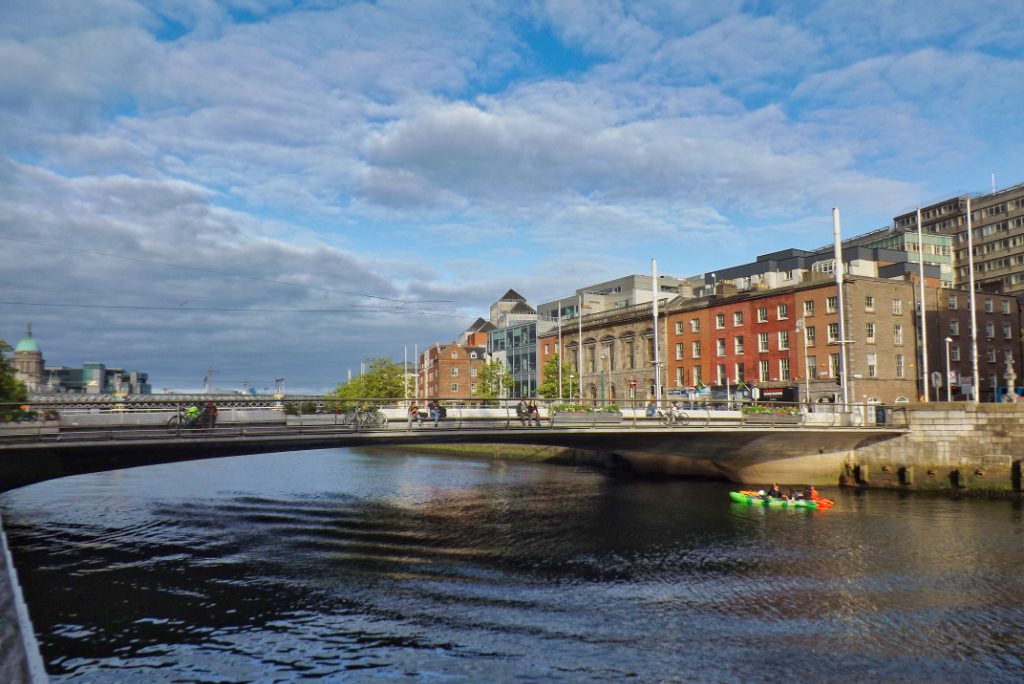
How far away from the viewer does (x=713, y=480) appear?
56656 mm

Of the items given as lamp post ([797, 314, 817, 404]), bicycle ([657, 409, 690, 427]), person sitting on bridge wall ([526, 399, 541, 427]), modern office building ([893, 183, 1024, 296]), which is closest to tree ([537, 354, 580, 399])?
lamp post ([797, 314, 817, 404])

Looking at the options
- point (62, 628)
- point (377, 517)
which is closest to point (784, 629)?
point (62, 628)

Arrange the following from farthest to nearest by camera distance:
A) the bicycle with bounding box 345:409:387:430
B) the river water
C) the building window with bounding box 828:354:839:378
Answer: the building window with bounding box 828:354:839:378
the bicycle with bounding box 345:409:387:430
the river water

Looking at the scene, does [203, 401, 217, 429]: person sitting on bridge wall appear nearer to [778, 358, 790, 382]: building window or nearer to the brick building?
[778, 358, 790, 382]: building window

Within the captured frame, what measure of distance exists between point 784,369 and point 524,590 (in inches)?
2480

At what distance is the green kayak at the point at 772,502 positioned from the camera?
41188mm

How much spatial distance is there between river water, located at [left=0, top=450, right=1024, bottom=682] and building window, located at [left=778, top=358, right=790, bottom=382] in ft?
117

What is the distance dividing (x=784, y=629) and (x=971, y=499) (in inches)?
1155

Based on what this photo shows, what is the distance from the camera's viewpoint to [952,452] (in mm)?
45281

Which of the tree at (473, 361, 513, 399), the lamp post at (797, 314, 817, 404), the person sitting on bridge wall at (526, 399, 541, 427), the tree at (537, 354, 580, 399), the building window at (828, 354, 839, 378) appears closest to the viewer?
the person sitting on bridge wall at (526, 399, 541, 427)

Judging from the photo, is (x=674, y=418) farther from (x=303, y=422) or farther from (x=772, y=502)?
(x=303, y=422)

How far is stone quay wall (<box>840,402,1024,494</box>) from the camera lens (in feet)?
142

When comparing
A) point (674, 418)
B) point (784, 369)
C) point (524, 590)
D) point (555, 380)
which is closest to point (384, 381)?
point (555, 380)

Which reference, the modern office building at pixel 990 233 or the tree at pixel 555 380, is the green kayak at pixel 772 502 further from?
the modern office building at pixel 990 233
